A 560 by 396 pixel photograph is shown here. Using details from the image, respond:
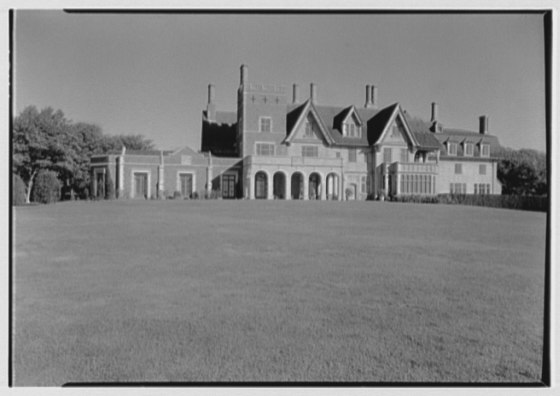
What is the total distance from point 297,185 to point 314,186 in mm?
1443

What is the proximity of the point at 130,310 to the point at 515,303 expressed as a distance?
17.6ft

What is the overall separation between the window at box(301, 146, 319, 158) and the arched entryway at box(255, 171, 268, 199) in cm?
430

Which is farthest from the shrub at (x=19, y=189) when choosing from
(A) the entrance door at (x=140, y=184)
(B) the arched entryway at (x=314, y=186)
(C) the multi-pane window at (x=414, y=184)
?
(C) the multi-pane window at (x=414, y=184)

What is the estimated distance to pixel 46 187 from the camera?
779cm

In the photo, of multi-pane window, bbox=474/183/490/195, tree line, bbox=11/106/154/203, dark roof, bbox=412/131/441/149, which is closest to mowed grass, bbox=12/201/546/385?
tree line, bbox=11/106/154/203

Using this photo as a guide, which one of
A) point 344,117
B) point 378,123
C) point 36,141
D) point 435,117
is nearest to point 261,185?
point 344,117

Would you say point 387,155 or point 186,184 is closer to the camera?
point 186,184

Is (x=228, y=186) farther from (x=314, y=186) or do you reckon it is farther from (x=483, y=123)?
(x=483, y=123)

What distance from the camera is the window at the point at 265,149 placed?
31642mm

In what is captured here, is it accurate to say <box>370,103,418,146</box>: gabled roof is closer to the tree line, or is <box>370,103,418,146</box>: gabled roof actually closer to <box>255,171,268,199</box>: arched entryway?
<box>255,171,268,199</box>: arched entryway

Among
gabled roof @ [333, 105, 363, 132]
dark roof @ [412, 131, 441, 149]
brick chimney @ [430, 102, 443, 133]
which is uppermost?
gabled roof @ [333, 105, 363, 132]

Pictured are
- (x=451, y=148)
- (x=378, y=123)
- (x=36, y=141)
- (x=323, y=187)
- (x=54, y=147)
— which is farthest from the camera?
(x=451, y=148)

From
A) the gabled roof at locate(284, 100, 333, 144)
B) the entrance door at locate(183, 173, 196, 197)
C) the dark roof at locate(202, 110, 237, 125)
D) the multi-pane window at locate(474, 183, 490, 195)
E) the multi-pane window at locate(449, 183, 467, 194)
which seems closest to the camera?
the multi-pane window at locate(474, 183, 490, 195)

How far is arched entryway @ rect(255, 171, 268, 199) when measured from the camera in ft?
100
